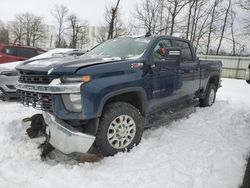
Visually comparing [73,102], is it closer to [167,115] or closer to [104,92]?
[104,92]

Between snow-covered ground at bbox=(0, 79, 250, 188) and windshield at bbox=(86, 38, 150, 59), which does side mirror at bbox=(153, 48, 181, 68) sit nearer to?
windshield at bbox=(86, 38, 150, 59)

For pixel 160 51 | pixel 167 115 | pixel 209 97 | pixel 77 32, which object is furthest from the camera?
pixel 77 32

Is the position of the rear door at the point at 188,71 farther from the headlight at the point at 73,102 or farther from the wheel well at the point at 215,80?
the headlight at the point at 73,102

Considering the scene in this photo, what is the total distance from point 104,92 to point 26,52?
9.04 metres

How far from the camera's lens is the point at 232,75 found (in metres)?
24.7

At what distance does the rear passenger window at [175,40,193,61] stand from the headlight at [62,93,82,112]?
302 cm

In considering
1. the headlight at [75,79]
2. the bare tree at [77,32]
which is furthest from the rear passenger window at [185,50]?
the bare tree at [77,32]

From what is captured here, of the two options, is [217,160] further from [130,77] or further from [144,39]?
[144,39]

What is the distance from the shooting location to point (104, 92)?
4.09 meters

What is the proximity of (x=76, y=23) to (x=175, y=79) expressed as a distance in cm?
5186

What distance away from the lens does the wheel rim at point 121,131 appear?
432cm

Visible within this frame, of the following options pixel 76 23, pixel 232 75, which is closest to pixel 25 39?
pixel 76 23

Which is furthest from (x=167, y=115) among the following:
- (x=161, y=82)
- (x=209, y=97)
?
(x=209, y=97)

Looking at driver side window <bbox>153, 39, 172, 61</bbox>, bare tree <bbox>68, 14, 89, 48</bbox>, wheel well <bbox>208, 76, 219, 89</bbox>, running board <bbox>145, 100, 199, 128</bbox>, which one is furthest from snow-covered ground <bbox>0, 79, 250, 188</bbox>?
bare tree <bbox>68, 14, 89, 48</bbox>
